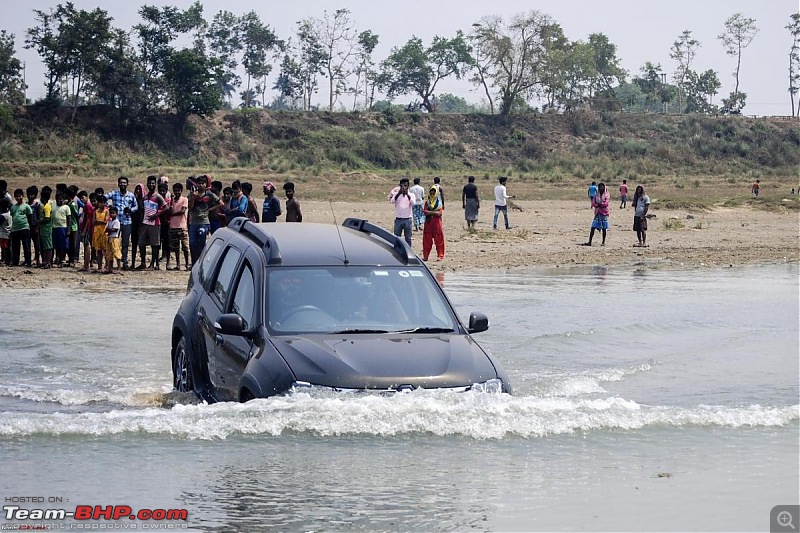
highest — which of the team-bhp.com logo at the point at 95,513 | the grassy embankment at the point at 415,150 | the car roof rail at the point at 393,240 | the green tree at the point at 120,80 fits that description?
the green tree at the point at 120,80

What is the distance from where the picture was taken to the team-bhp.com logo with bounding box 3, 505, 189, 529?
6195 mm

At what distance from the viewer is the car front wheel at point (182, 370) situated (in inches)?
368

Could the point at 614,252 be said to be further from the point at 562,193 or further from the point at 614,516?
the point at 562,193

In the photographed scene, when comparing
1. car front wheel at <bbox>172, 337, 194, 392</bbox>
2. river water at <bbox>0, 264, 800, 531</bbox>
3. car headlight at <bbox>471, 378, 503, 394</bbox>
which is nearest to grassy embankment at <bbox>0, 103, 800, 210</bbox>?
river water at <bbox>0, 264, 800, 531</bbox>

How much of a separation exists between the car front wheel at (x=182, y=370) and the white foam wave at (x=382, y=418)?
504mm

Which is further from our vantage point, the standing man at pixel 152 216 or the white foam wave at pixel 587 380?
the standing man at pixel 152 216

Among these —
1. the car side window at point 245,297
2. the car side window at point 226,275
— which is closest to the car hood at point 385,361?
the car side window at point 245,297

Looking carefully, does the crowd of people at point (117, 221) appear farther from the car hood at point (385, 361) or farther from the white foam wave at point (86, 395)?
the car hood at point (385, 361)

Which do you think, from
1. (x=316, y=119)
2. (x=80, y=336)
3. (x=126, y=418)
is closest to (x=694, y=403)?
(x=126, y=418)

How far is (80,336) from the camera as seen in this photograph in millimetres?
13672

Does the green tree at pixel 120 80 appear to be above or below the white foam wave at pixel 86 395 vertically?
above

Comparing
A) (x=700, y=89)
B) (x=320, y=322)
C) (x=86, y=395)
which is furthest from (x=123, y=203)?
(x=700, y=89)

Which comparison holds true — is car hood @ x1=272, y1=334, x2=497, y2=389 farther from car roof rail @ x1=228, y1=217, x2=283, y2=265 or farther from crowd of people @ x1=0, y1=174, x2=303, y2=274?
crowd of people @ x1=0, y1=174, x2=303, y2=274

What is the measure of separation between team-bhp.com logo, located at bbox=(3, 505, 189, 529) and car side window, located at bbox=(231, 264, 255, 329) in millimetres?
2120
